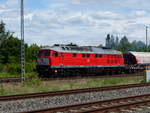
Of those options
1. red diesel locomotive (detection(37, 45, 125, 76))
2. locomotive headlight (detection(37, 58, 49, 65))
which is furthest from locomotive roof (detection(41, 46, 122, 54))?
locomotive headlight (detection(37, 58, 49, 65))

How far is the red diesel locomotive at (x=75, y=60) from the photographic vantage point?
99.3 feet

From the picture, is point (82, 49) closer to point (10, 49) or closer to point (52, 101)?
point (52, 101)

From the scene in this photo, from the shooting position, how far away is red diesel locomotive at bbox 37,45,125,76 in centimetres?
3028

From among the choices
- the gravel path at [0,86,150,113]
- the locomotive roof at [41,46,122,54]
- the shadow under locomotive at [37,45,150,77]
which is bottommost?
the gravel path at [0,86,150,113]

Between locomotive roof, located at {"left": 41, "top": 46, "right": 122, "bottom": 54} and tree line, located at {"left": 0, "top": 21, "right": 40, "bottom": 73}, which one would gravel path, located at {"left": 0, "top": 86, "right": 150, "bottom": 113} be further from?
tree line, located at {"left": 0, "top": 21, "right": 40, "bottom": 73}

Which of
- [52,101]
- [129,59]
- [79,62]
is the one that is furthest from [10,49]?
[52,101]

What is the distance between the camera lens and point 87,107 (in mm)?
12695

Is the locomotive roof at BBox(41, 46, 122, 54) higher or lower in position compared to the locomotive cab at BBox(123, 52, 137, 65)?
higher

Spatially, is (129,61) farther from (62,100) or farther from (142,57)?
(62,100)

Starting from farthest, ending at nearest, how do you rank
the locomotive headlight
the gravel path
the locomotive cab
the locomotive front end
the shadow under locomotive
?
the locomotive cab < the shadow under locomotive < the locomotive headlight < the locomotive front end < the gravel path

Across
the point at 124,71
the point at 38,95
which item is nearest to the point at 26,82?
the point at 38,95

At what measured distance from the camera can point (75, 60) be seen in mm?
32375

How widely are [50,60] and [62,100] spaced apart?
49.8ft

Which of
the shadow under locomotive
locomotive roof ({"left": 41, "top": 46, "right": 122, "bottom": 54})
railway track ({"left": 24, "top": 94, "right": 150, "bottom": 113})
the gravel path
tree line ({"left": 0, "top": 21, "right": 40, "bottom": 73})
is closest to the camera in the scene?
railway track ({"left": 24, "top": 94, "right": 150, "bottom": 113})
